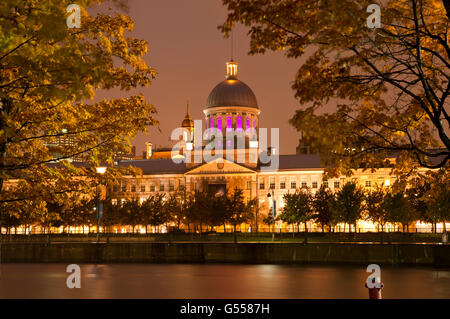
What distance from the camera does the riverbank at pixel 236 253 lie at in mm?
30797

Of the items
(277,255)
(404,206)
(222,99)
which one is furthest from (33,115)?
(222,99)

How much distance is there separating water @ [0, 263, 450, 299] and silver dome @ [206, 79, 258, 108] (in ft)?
383

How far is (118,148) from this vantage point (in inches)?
638

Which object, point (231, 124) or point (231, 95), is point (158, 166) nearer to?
point (231, 124)

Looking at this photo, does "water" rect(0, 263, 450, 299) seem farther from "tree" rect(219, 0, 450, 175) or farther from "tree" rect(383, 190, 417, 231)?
"tree" rect(383, 190, 417, 231)

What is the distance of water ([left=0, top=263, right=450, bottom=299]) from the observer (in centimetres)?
2045

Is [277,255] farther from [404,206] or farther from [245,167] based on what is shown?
[245,167]

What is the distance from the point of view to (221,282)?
24.1 metres

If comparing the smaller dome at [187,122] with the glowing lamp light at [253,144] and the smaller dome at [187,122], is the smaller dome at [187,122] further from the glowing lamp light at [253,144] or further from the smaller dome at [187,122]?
the glowing lamp light at [253,144]

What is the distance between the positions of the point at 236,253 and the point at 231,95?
11603 centimetres

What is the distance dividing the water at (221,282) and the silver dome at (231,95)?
383 feet

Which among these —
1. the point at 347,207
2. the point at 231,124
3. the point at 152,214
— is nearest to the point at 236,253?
the point at 347,207

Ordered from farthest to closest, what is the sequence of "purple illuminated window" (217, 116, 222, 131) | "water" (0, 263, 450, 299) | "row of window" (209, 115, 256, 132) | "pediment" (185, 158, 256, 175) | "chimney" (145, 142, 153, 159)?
"chimney" (145, 142, 153, 159) < "purple illuminated window" (217, 116, 222, 131) < "row of window" (209, 115, 256, 132) < "pediment" (185, 158, 256, 175) < "water" (0, 263, 450, 299)

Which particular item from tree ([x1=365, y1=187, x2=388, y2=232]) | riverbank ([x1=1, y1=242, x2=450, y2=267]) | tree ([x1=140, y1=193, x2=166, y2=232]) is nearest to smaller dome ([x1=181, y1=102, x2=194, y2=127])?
tree ([x1=140, y1=193, x2=166, y2=232])
